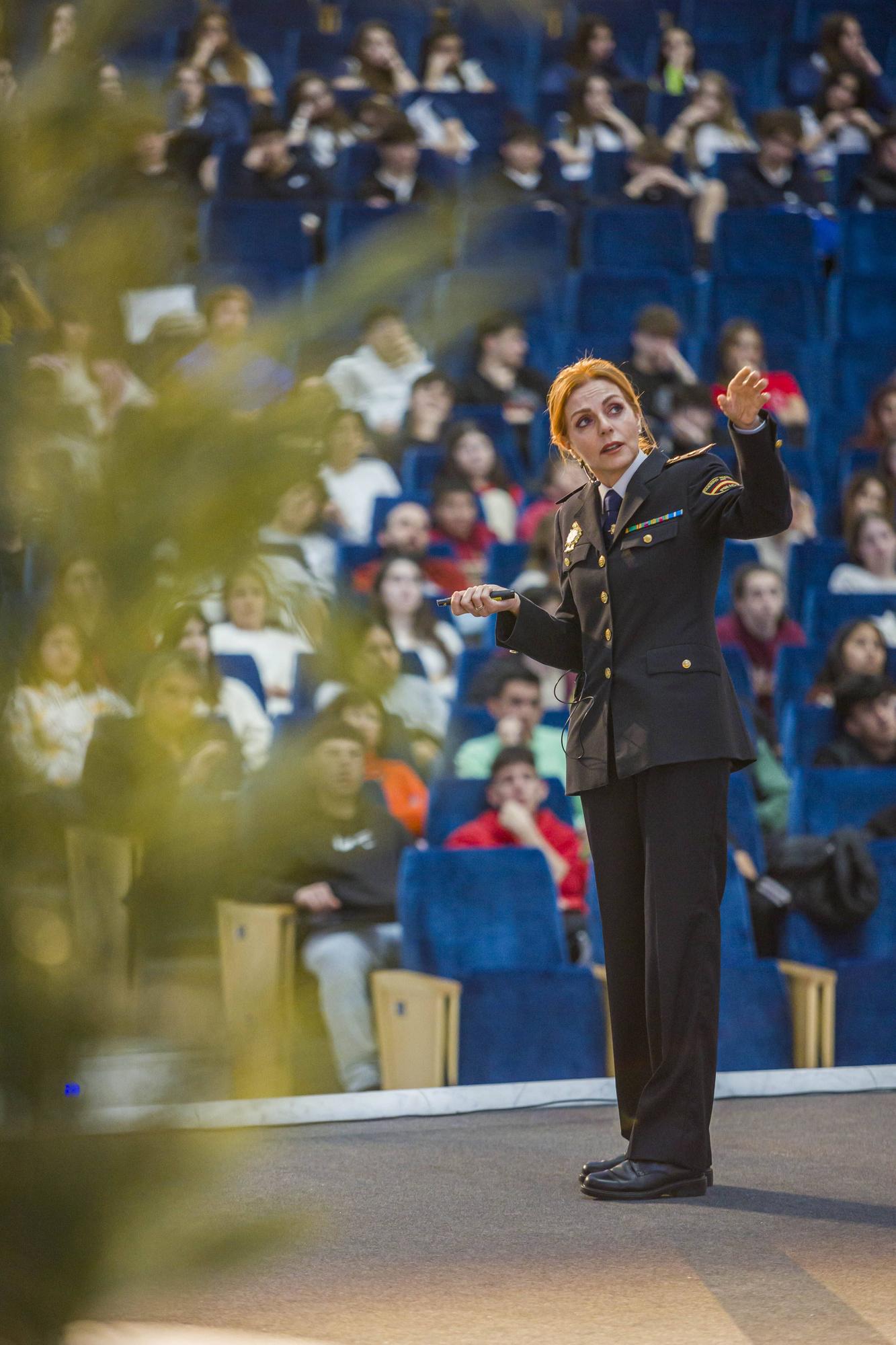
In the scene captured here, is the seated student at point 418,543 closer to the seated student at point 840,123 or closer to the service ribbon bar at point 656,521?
the service ribbon bar at point 656,521

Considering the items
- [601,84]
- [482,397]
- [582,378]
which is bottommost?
[582,378]

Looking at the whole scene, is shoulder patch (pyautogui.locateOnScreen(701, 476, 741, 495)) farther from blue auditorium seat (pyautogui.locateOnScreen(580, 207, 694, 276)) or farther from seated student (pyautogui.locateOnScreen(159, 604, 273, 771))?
blue auditorium seat (pyautogui.locateOnScreen(580, 207, 694, 276))

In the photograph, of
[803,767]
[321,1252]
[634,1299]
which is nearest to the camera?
[634,1299]

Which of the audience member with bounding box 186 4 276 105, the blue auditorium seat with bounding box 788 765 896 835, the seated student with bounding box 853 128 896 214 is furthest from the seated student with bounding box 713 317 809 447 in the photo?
the audience member with bounding box 186 4 276 105

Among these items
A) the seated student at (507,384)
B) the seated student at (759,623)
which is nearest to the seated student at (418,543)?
the seated student at (759,623)

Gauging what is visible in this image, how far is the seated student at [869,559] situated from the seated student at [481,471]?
0.81 metres

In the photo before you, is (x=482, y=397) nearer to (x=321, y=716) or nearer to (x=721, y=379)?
(x=721, y=379)

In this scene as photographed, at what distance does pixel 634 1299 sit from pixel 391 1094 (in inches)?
38.3

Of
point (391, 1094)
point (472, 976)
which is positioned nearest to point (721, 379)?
point (472, 976)

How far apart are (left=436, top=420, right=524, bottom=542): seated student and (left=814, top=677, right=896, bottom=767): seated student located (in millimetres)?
1106

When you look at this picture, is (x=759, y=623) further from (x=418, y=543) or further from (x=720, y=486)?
(x=720, y=486)

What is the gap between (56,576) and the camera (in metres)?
0.55

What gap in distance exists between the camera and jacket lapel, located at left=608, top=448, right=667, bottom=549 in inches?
73.0

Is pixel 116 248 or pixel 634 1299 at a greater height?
pixel 116 248
